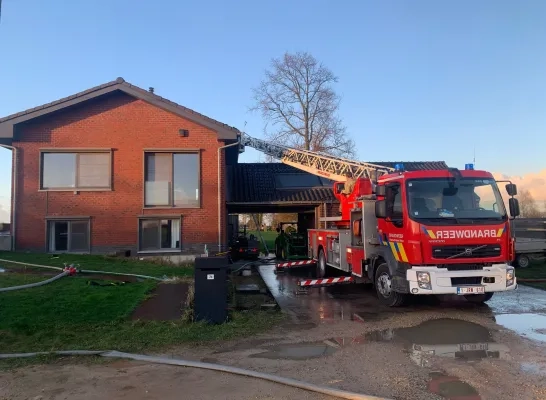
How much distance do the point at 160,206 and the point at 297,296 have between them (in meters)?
8.84

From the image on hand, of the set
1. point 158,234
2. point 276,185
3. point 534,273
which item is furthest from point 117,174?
point 534,273

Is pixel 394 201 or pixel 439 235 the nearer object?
pixel 439 235

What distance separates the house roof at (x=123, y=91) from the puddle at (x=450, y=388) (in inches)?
578

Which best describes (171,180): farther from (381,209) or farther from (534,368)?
(534,368)

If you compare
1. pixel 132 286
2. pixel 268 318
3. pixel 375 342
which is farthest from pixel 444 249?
pixel 132 286

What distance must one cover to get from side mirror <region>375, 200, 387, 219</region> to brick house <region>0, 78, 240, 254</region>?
32.6 ft

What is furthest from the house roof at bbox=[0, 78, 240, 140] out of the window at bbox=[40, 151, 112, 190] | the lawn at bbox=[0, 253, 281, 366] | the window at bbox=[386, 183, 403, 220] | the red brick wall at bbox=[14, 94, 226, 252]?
the window at bbox=[386, 183, 403, 220]

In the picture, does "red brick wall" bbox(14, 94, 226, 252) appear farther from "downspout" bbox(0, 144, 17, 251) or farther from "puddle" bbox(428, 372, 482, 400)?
"puddle" bbox(428, 372, 482, 400)

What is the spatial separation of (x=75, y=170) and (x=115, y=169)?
1.58 m

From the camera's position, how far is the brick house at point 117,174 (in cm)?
1791

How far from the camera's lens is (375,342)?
718 cm

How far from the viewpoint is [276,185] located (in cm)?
2297

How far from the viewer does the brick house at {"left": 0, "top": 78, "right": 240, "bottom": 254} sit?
58.7 ft

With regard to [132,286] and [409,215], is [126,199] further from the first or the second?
[409,215]
